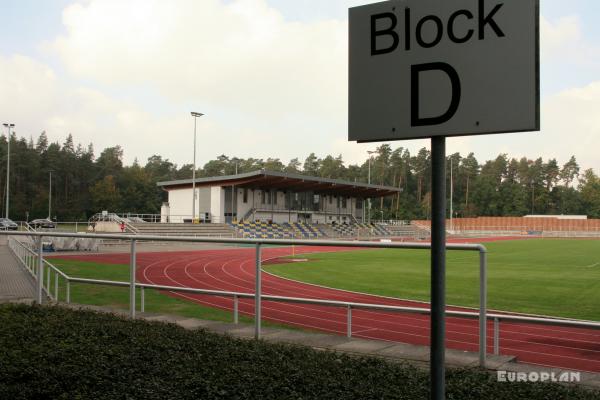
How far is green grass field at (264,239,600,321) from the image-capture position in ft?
22.2

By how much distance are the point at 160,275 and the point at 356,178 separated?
12740 centimetres

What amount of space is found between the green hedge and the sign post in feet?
5.98

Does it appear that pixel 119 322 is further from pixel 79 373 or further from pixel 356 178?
pixel 356 178

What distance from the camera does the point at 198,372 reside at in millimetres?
4469

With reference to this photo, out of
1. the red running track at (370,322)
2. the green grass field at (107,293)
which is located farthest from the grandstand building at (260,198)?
the red running track at (370,322)

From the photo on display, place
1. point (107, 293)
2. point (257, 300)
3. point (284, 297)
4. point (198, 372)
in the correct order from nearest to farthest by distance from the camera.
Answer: point (198, 372)
point (257, 300)
point (284, 297)
point (107, 293)

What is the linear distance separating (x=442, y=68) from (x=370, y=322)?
492 cm

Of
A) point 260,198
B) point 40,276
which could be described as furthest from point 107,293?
point 260,198

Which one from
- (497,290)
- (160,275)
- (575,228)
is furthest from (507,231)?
(160,275)

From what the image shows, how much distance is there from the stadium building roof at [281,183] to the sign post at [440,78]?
174ft

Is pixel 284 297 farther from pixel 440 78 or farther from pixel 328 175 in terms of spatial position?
pixel 328 175

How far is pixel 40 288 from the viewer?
8922mm

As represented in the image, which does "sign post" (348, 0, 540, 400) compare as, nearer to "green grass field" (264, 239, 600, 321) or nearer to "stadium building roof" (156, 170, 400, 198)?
"green grass field" (264, 239, 600, 321)

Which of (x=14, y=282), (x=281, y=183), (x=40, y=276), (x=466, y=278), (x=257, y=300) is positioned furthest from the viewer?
(x=281, y=183)
